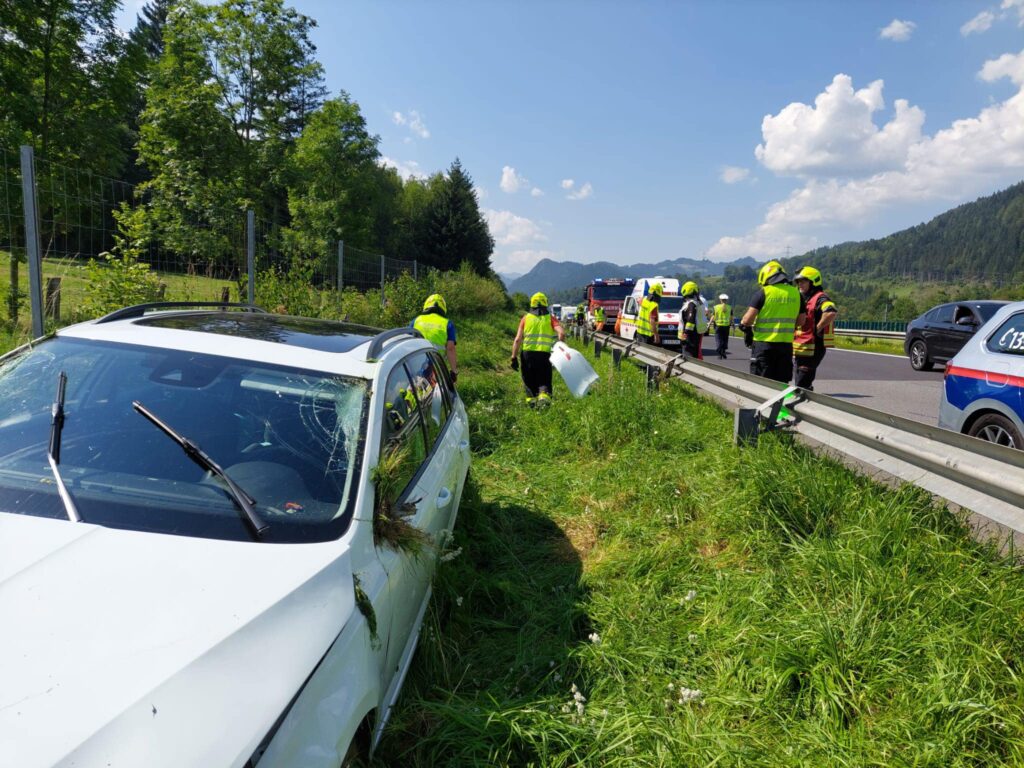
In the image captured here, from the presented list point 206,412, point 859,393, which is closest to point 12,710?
point 206,412

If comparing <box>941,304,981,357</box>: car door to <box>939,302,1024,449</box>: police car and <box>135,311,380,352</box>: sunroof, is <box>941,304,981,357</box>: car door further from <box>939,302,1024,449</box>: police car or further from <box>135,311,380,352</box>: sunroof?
<box>135,311,380,352</box>: sunroof

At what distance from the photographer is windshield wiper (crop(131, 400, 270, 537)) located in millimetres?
1929

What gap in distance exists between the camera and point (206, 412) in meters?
2.42

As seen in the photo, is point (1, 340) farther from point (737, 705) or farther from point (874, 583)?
point (874, 583)

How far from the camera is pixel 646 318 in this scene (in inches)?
492

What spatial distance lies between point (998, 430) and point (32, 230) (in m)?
7.42

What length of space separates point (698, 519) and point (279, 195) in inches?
1454

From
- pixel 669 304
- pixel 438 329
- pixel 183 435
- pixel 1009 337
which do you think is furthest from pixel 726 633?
pixel 669 304

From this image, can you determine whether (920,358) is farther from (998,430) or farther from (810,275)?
(998,430)

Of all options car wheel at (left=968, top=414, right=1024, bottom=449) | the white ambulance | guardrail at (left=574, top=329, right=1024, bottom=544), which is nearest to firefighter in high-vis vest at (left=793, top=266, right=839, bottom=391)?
guardrail at (left=574, top=329, right=1024, bottom=544)

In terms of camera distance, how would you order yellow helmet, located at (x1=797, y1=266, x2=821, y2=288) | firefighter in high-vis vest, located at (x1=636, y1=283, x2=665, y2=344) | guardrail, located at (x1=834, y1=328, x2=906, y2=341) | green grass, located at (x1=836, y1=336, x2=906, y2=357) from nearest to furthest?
yellow helmet, located at (x1=797, y1=266, x2=821, y2=288) → firefighter in high-vis vest, located at (x1=636, y1=283, x2=665, y2=344) → green grass, located at (x1=836, y1=336, x2=906, y2=357) → guardrail, located at (x1=834, y1=328, x2=906, y2=341)

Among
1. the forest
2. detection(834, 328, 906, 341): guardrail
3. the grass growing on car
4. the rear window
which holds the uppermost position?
the forest

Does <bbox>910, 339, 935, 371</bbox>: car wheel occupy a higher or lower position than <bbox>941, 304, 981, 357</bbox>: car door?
lower

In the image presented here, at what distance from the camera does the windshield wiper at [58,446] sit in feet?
6.23
